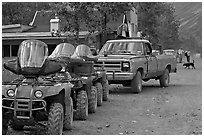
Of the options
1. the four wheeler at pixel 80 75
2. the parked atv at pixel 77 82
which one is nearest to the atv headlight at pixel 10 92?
the parked atv at pixel 77 82

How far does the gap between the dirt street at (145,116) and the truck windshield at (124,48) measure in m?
1.64

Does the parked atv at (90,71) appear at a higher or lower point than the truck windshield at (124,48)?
lower

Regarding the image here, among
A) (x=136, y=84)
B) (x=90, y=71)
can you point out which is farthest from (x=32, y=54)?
(x=136, y=84)

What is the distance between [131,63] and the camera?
15.4 metres

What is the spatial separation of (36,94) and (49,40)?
1059 inches

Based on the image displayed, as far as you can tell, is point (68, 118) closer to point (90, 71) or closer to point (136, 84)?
point (90, 71)

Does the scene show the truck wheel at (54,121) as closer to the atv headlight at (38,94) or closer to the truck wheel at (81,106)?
the atv headlight at (38,94)

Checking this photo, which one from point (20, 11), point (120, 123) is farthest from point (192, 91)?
point (20, 11)

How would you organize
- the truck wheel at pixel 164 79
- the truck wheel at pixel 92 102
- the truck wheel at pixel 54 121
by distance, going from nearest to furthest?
the truck wheel at pixel 54 121, the truck wheel at pixel 92 102, the truck wheel at pixel 164 79

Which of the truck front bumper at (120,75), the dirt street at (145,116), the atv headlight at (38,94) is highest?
the atv headlight at (38,94)

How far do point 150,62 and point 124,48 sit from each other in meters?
1.06

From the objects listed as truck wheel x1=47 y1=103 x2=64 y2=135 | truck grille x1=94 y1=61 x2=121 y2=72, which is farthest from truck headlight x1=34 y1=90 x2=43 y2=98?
truck grille x1=94 y1=61 x2=121 y2=72

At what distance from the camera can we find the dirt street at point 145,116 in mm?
8781

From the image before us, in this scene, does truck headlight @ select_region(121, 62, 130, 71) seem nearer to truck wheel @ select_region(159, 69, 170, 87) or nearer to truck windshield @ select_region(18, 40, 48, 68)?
truck wheel @ select_region(159, 69, 170, 87)
